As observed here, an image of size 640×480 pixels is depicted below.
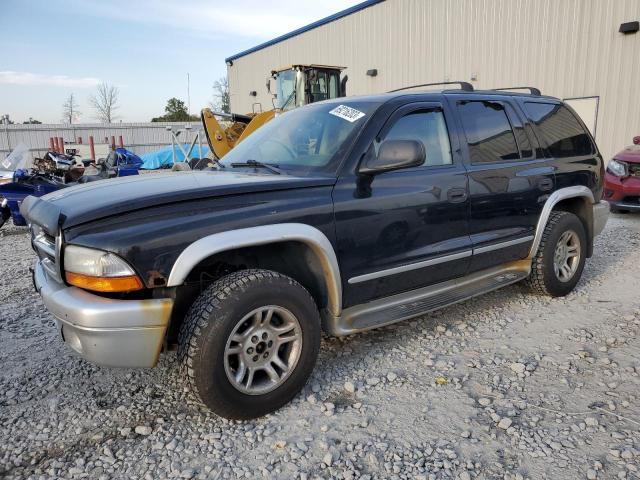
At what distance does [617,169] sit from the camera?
26.2 feet

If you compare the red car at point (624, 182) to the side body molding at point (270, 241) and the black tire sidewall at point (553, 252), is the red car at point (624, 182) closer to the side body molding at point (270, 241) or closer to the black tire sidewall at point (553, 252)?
the black tire sidewall at point (553, 252)

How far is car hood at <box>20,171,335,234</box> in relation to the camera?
229cm

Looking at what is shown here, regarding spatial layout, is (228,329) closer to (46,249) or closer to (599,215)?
(46,249)

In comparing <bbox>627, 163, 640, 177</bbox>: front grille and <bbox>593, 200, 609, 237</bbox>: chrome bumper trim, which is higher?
<bbox>627, 163, 640, 177</bbox>: front grille

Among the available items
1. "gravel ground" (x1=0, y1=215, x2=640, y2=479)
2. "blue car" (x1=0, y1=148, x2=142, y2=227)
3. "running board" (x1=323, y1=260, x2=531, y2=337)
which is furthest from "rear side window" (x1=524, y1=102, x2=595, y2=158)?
"blue car" (x1=0, y1=148, x2=142, y2=227)

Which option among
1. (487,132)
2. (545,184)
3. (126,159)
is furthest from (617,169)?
(126,159)

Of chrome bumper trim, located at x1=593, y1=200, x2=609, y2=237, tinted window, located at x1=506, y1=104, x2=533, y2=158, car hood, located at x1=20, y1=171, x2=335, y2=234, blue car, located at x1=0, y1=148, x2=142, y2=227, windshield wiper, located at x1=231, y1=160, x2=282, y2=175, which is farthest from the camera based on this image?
blue car, located at x1=0, y1=148, x2=142, y2=227

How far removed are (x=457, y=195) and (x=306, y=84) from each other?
976 cm

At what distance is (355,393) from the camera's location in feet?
9.34

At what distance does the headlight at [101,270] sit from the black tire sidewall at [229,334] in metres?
0.42

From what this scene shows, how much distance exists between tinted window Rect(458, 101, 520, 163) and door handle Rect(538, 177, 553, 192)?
0.30 meters

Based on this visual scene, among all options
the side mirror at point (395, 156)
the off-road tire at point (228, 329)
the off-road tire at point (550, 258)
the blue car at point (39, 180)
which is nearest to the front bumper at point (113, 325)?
the off-road tire at point (228, 329)

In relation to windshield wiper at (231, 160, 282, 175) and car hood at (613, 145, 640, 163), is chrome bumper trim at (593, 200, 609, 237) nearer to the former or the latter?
windshield wiper at (231, 160, 282, 175)

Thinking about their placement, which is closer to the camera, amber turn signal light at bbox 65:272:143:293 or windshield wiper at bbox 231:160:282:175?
amber turn signal light at bbox 65:272:143:293
